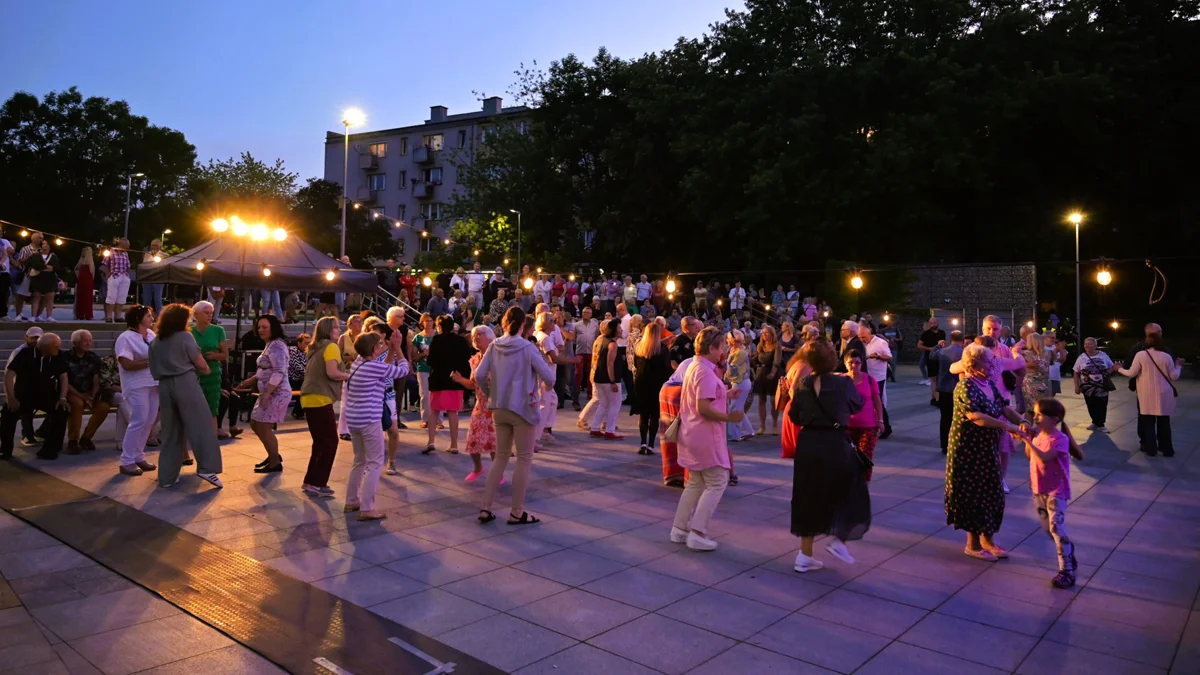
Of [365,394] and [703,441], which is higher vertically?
[365,394]

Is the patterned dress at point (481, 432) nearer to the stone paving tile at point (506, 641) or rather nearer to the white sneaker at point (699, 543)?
the white sneaker at point (699, 543)

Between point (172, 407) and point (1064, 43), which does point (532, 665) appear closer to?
point (172, 407)

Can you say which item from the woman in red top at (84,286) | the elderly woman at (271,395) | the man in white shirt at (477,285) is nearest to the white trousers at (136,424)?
the elderly woman at (271,395)

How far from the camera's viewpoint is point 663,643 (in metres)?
4.26

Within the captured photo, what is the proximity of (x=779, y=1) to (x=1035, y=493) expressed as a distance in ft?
104

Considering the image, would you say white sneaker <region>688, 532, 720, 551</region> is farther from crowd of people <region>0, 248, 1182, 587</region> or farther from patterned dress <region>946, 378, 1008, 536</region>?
patterned dress <region>946, 378, 1008, 536</region>

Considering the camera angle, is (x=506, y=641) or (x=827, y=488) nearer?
(x=506, y=641)

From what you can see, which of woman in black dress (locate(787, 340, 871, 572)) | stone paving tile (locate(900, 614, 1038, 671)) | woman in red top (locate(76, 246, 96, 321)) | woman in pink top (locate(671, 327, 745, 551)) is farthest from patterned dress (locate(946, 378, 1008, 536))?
woman in red top (locate(76, 246, 96, 321))

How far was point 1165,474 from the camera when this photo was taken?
9.18 metres

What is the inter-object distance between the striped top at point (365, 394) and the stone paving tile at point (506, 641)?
267cm

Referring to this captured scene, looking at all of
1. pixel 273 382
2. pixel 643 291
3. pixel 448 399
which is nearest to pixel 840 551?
pixel 448 399

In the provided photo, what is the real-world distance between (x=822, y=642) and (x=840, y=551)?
1.43 meters

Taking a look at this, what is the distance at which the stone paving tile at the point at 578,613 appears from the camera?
14.6ft

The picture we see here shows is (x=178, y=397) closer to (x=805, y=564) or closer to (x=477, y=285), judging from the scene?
(x=805, y=564)
